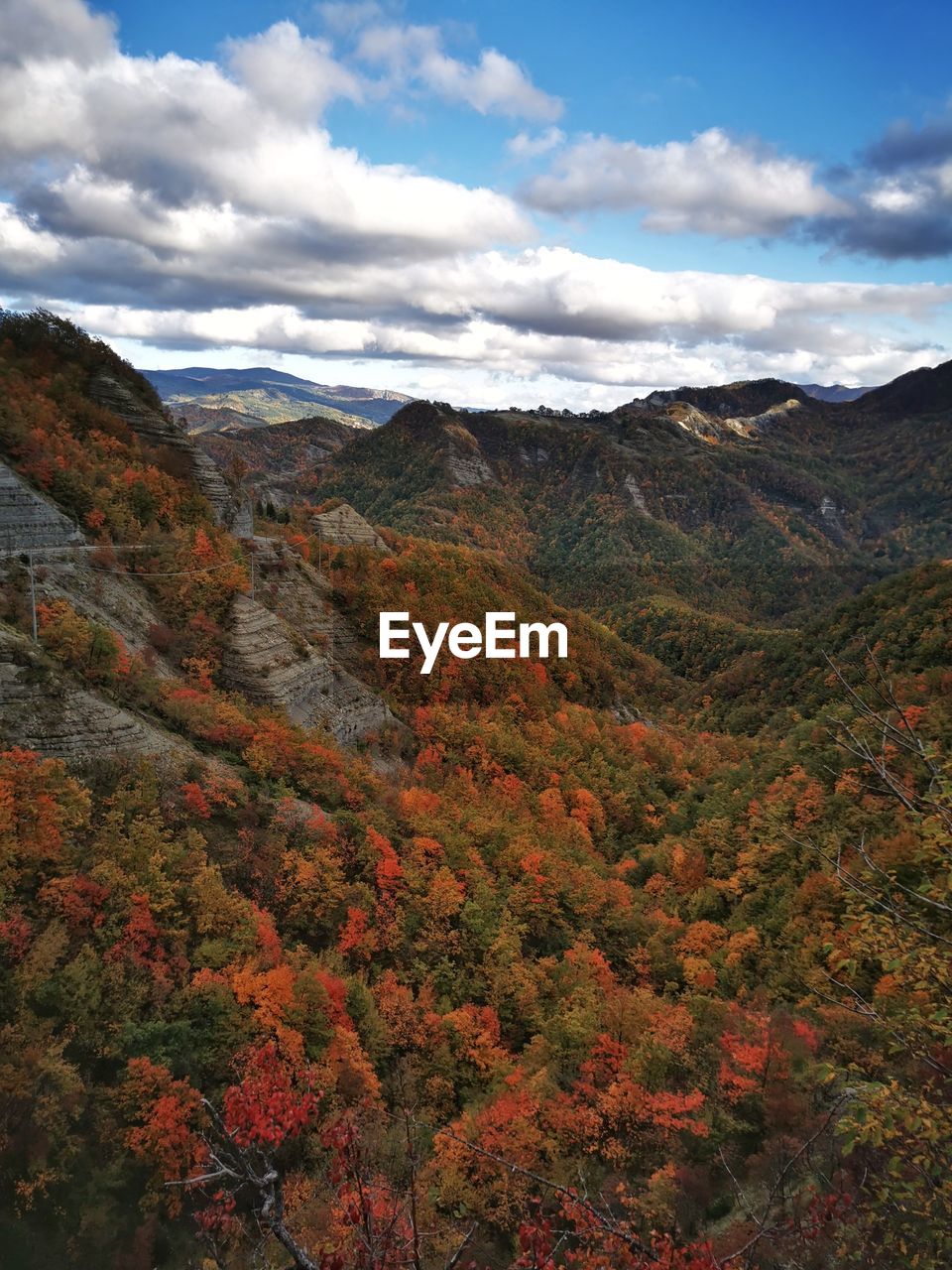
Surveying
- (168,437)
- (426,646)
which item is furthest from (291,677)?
(168,437)

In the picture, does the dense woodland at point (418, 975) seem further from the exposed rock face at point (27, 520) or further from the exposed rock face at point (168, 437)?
the exposed rock face at point (27, 520)

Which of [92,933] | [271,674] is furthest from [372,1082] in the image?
[271,674]

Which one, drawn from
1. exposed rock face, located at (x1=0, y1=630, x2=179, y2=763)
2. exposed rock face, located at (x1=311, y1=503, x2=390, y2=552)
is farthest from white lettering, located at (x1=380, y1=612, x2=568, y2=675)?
exposed rock face, located at (x1=0, y1=630, x2=179, y2=763)

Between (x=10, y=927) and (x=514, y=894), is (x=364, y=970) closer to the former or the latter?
(x=514, y=894)

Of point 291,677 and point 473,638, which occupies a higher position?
point 291,677

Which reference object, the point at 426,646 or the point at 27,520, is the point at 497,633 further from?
the point at 27,520

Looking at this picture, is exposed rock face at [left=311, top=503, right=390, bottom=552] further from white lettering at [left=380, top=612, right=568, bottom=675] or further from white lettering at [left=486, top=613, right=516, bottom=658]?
white lettering at [left=380, top=612, right=568, bottom=675]

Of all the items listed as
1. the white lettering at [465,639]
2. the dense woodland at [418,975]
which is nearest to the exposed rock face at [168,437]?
the dense woodland at [418,975]
